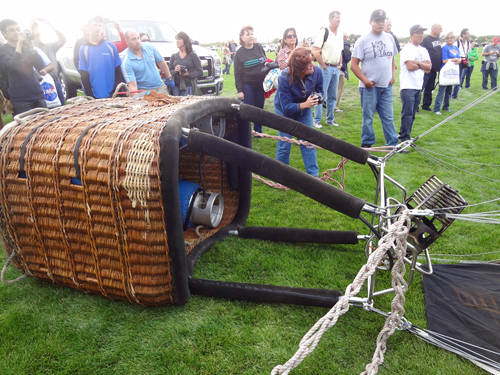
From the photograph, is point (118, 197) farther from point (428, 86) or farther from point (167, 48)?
point (428, 86)

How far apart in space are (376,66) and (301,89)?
5.90 ft

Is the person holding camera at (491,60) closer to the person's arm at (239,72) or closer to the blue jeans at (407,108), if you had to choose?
the blue jeans at (407,108)

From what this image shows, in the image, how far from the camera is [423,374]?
1737 millimetres

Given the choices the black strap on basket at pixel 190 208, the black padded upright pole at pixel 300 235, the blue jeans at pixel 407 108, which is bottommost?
the black padded upright pole at pixel 300 235

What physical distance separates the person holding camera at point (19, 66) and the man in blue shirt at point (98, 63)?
1.68 ft

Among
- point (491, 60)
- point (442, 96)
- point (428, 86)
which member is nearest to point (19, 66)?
point (428, 86)

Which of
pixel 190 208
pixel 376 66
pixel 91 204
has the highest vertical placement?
pixel 376 66

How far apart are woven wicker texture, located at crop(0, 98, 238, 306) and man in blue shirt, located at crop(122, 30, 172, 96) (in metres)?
2.39

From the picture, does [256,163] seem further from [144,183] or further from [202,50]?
[202,50]

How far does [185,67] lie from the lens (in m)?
5.31

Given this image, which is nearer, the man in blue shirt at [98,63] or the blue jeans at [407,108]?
the man in blue shirt at [98,63]

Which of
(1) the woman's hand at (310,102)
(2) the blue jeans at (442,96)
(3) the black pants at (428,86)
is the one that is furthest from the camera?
(2) the blue jeans at (442,96)

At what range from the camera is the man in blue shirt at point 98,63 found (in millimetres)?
4414

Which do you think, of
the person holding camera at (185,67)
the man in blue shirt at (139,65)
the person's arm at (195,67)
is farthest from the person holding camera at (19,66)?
the person's arm at (195,67)
